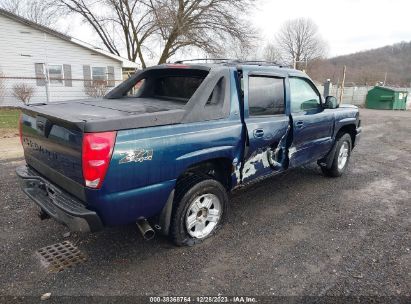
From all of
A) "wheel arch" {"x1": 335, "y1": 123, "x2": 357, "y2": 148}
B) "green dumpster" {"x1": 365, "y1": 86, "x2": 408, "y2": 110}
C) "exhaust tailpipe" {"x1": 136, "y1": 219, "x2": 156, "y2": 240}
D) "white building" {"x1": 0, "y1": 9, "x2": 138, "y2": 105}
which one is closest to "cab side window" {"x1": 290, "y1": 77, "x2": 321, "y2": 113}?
"wheel arch" {"x1": 335, "y1": 123, "x2": 357, "y2": 148}

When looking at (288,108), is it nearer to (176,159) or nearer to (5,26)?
(176,159)

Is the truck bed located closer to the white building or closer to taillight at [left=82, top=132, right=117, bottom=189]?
taillight at [left=82, top=132, right=117, bottom=189]

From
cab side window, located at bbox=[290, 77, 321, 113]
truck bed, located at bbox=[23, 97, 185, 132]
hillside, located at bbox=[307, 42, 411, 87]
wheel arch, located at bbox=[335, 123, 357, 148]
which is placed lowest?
wheel arch, located at bbox=[335, 123, 357, 148]

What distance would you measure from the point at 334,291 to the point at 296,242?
2.64 feet

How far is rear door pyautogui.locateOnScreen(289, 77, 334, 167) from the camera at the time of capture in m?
4.32

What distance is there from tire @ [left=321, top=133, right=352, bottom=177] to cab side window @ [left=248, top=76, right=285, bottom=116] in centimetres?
192

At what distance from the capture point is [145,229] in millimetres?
2854

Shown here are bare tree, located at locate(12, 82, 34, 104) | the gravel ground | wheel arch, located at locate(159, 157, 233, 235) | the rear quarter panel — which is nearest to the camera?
the rear quarter panel

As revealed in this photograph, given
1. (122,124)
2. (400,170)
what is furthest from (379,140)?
(122,124)

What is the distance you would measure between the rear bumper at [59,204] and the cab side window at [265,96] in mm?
2033

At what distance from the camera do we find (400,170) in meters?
6.48

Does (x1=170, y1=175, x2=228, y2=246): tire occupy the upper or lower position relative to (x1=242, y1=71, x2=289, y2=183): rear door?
lower

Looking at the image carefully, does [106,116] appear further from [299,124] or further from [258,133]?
[299,124]

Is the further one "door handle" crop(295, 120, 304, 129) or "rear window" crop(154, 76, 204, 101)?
"door handle" crop(295, 120, 304, 129)
